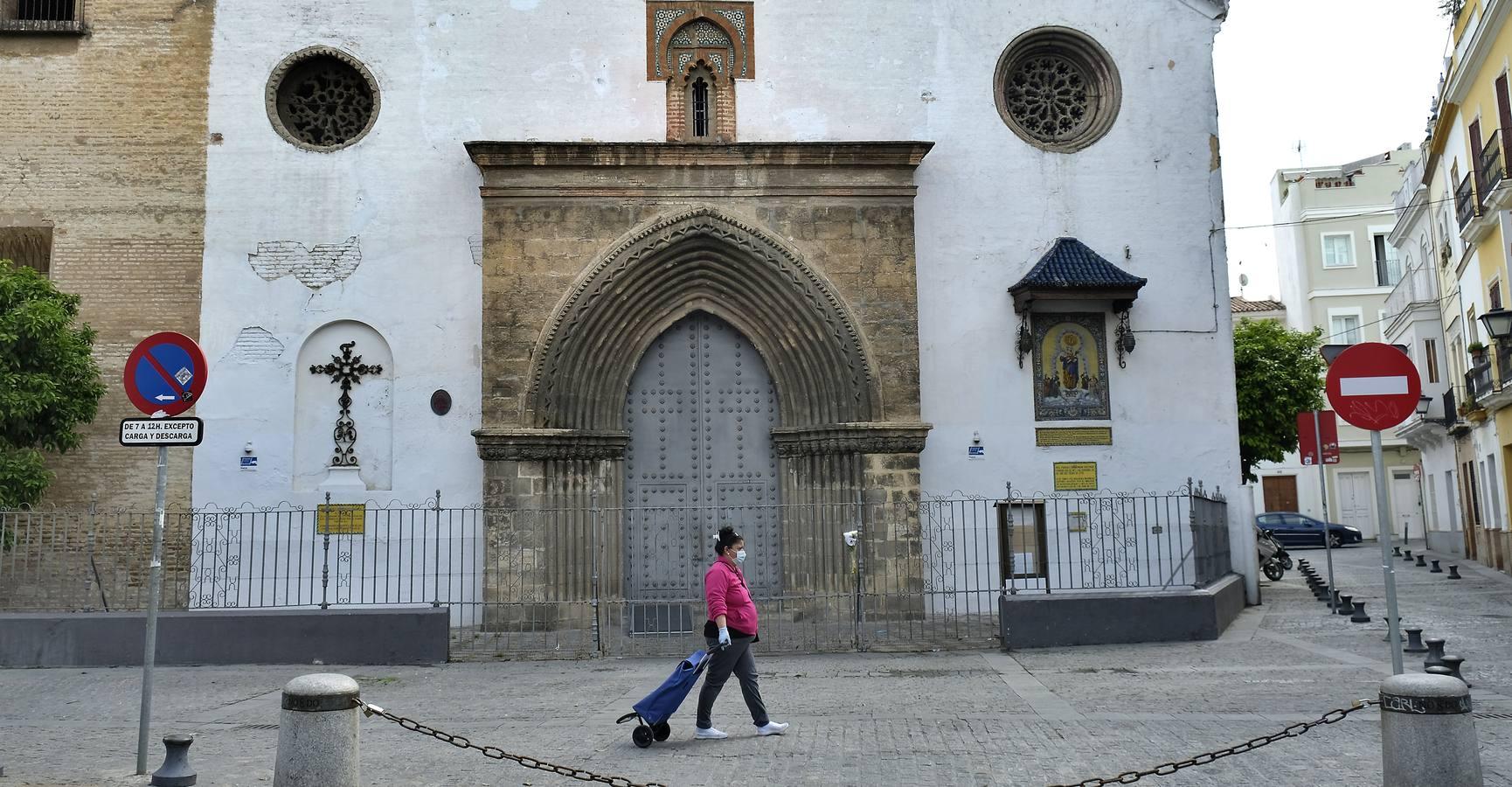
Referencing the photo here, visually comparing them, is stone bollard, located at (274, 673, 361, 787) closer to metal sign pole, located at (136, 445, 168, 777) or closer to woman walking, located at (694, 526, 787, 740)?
metal sign pole, located at (136, 445, 168, 777)

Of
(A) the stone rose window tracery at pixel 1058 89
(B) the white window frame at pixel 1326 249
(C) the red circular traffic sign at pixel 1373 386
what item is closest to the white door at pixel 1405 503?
(B) the white window frame at pixel 1326 249

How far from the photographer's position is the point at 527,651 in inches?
523

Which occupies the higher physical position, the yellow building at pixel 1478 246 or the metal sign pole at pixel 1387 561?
the yellow building at pixel 1478 246

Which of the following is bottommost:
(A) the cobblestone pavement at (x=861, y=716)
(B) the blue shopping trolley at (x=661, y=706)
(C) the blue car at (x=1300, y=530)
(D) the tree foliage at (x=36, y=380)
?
(A) the cobblestone pavement at (x=861, y=716)

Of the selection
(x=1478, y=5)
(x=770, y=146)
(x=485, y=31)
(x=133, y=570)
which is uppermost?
(x=1478, y=5)

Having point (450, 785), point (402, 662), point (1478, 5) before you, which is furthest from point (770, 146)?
point (1478, 5)

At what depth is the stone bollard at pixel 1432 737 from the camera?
547 centimetres

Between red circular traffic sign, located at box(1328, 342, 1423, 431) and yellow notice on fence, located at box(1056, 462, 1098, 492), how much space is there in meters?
7.54

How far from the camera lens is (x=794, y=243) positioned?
1578cm

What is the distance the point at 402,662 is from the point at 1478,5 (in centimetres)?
2102

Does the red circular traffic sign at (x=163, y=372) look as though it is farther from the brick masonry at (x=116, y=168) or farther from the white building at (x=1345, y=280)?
the white building at (x=1345, y=280)

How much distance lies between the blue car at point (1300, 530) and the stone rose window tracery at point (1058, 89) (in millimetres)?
22927

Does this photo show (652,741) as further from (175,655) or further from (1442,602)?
(1442,602)

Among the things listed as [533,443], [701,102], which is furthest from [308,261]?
[701,102]
